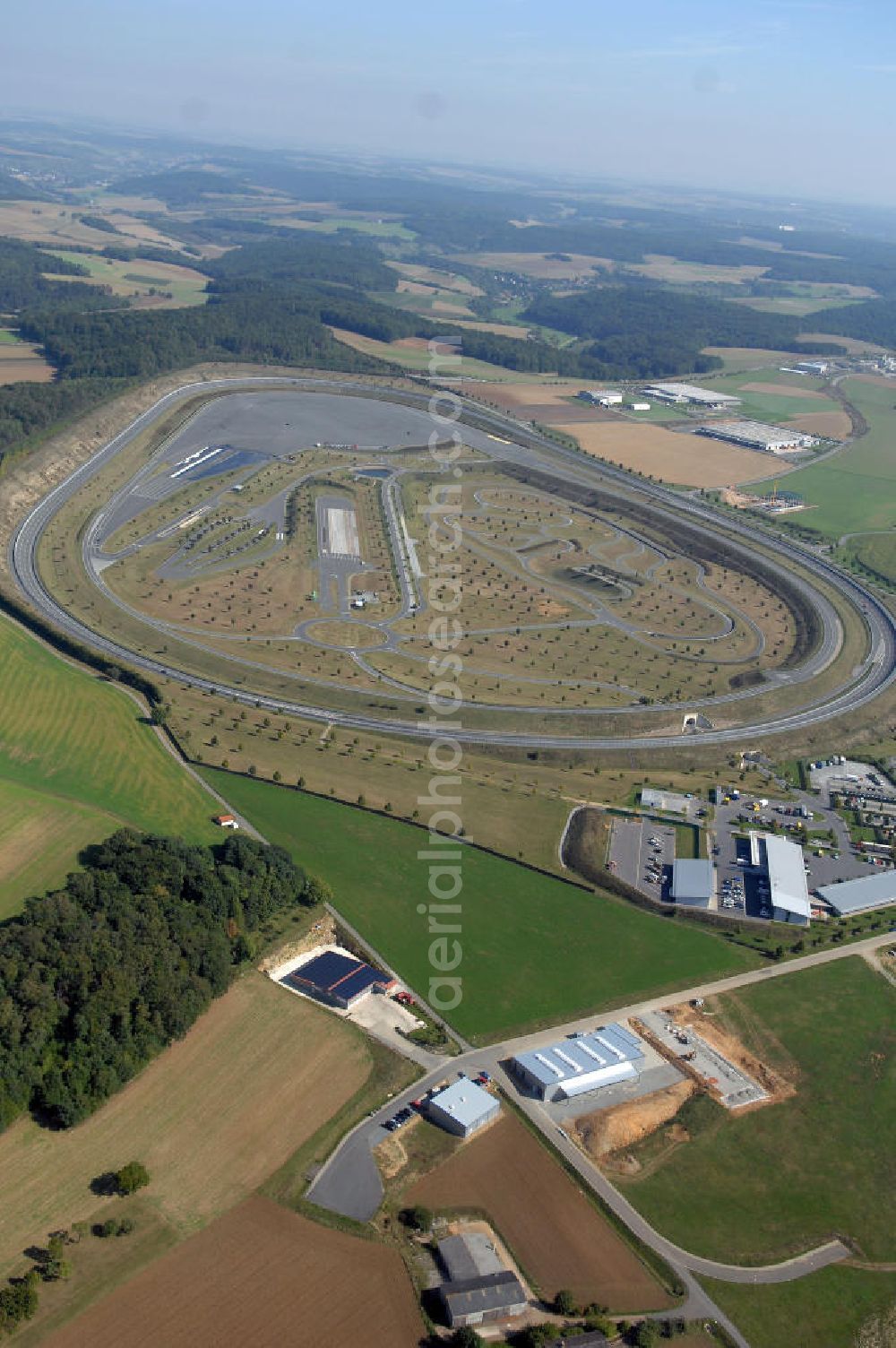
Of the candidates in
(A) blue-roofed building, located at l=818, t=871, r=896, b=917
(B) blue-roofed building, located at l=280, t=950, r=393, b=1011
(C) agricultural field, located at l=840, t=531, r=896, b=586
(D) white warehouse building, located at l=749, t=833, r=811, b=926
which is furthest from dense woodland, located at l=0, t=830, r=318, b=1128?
(C) agricultural field, located at l=840, t=531, r=896, b=586

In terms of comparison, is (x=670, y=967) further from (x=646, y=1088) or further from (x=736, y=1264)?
(x=736, y=1264)

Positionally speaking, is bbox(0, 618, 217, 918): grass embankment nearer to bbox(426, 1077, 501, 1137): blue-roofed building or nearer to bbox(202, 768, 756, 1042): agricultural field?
bbox(202, 768, 756, 1042): agricultural field

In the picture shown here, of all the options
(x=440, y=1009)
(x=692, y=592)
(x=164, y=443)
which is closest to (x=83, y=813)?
(x=440, y=1009)

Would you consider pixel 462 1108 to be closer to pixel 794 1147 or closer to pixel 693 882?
pixel 794 1147

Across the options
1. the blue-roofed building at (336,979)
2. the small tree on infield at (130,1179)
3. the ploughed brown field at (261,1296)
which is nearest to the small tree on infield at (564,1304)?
the ploughed brown field at (261,1296)

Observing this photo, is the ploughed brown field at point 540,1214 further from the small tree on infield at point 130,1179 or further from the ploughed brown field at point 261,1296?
the small tree on infield at point 130,1179

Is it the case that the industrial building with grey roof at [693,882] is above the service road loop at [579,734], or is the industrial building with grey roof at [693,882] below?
below
